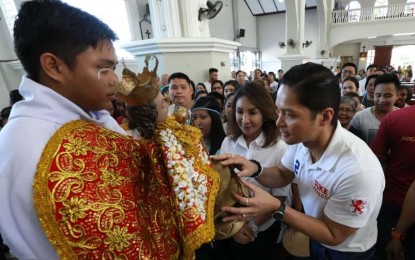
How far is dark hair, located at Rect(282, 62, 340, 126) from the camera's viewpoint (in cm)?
94

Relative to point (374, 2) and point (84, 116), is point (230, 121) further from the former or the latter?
point (374, 2)

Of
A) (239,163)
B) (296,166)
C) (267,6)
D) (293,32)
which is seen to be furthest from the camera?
(267,6)

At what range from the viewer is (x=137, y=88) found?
558mm

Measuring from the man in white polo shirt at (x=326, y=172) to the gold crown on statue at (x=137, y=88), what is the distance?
0.41 metres

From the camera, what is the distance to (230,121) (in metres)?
1.80

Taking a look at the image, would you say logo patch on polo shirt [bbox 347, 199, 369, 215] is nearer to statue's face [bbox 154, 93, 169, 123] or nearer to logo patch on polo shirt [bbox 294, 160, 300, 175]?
logo patch on polo shirt [bbox 294, 160, 300, 175]

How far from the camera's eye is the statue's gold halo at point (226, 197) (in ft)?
2.48

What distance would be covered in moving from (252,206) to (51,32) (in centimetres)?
77

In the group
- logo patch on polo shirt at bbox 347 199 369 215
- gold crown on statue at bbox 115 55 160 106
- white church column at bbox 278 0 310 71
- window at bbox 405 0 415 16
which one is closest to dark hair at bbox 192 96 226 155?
logo patch on polo shirt at bbox 347 199 369 215

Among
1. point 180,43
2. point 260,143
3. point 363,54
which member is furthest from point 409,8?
point 260,143

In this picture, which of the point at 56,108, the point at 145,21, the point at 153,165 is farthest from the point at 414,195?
the point at 145,21

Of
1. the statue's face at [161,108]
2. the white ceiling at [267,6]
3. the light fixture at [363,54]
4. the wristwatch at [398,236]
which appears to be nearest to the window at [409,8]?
the light fixture at [363,54]

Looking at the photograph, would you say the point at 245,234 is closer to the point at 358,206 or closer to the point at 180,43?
the point at 358,206

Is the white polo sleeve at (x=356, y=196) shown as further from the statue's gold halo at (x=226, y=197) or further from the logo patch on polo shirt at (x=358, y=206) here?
the statue's gold halo at (x=226, y=197)
